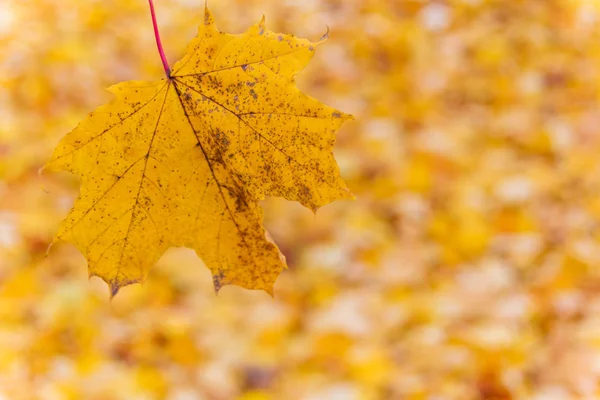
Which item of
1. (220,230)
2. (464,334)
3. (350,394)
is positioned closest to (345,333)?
(350,394)

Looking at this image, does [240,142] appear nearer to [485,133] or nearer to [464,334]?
[464,334]

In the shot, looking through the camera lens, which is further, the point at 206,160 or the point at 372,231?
the point at 372,231

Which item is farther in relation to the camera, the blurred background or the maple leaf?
the blurred background

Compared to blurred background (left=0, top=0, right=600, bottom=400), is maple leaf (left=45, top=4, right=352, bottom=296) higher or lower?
lower

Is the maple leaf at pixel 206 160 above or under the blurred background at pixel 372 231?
under

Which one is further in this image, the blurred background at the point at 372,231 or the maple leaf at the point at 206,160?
the blurred background at the point at 372,231
